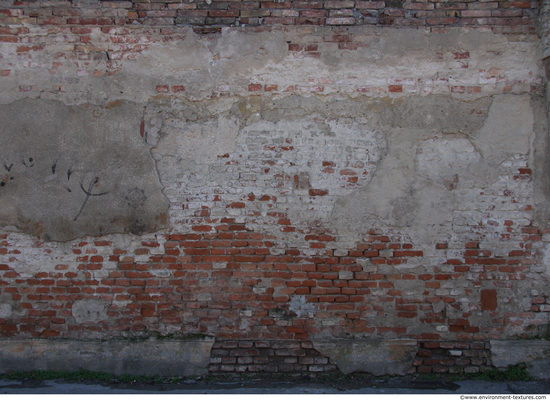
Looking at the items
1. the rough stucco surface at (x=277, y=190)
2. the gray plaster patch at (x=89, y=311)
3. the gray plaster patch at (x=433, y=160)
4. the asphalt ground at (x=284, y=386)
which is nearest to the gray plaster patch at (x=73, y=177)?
the rough stucco surface at (x=277, y=190)

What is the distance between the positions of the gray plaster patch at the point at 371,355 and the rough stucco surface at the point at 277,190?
59 millimetres

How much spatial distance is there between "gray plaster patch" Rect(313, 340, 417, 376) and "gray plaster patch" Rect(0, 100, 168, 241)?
1962 mm

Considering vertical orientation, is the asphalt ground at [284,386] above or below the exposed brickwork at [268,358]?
below

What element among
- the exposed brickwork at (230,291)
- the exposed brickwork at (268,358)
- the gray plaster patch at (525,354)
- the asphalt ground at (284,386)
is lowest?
the asphalt ground at (284,386)

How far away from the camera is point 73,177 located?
10.1ft

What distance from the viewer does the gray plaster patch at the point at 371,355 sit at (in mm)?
3023

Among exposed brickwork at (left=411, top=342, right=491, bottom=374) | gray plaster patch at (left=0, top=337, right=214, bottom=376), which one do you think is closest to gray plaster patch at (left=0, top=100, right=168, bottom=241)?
gray plaster patch at (left=0, top=337, right=214, bottom=376)

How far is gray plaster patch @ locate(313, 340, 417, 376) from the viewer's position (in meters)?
3.02

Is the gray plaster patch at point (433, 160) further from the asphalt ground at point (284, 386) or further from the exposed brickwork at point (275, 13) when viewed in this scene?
the asphalt ground at point (284, 386)

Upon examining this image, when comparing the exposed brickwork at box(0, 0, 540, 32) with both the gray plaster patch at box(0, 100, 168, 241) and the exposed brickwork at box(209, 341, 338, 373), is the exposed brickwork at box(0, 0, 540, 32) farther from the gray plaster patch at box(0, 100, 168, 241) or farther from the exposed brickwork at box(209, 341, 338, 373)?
the exposed brickwork at box(209, 341, 338, 373)

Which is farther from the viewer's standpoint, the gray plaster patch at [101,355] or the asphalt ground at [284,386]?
the gray plaster patch at [101,355]

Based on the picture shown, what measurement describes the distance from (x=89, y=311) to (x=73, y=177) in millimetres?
1250

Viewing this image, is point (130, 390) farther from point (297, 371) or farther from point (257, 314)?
point (297, 371)

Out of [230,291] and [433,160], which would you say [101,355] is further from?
[433,160]
